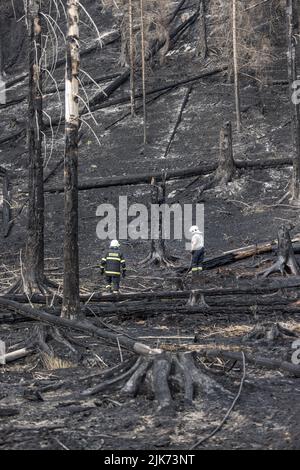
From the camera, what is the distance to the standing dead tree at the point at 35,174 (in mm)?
15547

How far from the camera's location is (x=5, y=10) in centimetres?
4628

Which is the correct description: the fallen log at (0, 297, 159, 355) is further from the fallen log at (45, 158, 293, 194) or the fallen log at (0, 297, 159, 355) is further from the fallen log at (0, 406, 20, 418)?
the fallen log at (45, 158, 293, 194)

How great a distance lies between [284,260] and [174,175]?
424 inches

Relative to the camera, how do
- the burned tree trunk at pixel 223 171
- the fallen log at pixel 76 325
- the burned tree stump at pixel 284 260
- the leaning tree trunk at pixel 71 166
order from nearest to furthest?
1. the fallen log at pixel 76 325
2. the leaning tree trunk at pixel 71 166
3. the burned tree stump at pixel 284 260
4. the burned tree trunk at pixel 223 171

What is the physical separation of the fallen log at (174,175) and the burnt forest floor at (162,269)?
269mm

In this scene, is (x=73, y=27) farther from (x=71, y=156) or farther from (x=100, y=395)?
(x=100, y=395)

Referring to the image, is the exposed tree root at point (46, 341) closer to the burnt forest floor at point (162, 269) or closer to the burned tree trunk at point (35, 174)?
the burnt forest floor at point (162, 269)

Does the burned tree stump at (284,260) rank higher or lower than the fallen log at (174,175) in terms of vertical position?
lower

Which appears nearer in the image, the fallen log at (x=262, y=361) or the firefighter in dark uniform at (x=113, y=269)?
the fallen log at (x=262, y=361)

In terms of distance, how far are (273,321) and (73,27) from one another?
6598mm

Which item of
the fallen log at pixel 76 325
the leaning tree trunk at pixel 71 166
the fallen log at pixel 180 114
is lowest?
the fallen log at pixel 76 325

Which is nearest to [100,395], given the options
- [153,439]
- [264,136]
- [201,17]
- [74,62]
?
[153,439]

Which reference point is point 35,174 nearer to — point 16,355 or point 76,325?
point 76,325

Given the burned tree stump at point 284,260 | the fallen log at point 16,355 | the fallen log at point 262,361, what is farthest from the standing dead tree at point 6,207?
the fallen log at point 262,361
